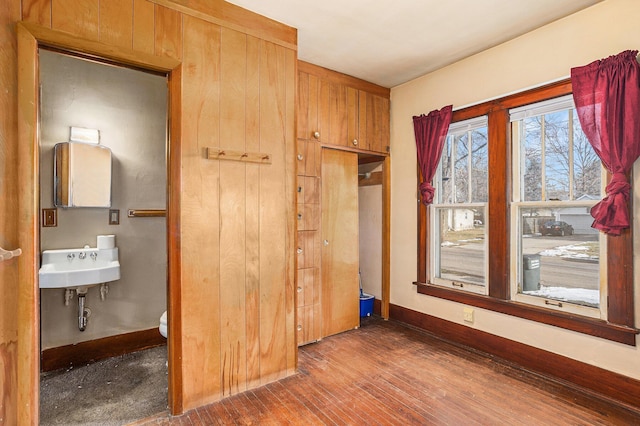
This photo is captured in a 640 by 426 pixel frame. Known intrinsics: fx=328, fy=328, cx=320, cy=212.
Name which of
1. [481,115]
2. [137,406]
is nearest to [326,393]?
[137,406]

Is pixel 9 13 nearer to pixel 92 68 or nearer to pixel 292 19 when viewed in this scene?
pixel 92 68

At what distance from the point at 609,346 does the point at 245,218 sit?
2.66 meters

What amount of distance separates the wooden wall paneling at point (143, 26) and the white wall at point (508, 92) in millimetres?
2621

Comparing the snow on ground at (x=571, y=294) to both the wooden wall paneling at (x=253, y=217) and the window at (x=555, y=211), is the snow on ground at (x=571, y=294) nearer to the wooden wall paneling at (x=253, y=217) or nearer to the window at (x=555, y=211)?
the window at (x=555, y=211)

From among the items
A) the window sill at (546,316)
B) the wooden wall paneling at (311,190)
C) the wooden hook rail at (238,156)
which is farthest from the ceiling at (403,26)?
the window sill at (546,316)

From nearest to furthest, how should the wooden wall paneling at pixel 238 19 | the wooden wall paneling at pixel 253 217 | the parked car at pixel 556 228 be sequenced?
the wooden wall paneling at pixel 238 19 < the wooden wall paneling at pixel 253 217 < the parked car at pixel 556 228

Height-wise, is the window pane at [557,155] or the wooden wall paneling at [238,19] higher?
the wooden wall paneling at [238,19]

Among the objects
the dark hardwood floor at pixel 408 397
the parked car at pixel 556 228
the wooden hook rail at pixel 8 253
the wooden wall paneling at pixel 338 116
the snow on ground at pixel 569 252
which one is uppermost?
the wooden wall paneling at pixel 338 116

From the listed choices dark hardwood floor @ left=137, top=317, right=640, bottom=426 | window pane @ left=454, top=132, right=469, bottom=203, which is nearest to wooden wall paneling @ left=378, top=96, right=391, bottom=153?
window pane @ left=454, top=132, right=469, bottom=203

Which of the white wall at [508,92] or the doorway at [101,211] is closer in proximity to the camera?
the white wall at [508,92]

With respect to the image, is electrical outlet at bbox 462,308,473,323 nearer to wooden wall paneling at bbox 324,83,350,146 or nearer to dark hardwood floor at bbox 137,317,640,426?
dark hardwood floor at bbox 137,317,640,426

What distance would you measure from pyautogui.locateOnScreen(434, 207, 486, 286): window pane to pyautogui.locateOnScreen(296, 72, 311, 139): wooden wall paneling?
1619 mm

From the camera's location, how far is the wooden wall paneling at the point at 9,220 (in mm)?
1661

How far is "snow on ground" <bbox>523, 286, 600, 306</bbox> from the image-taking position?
2.40 meters
